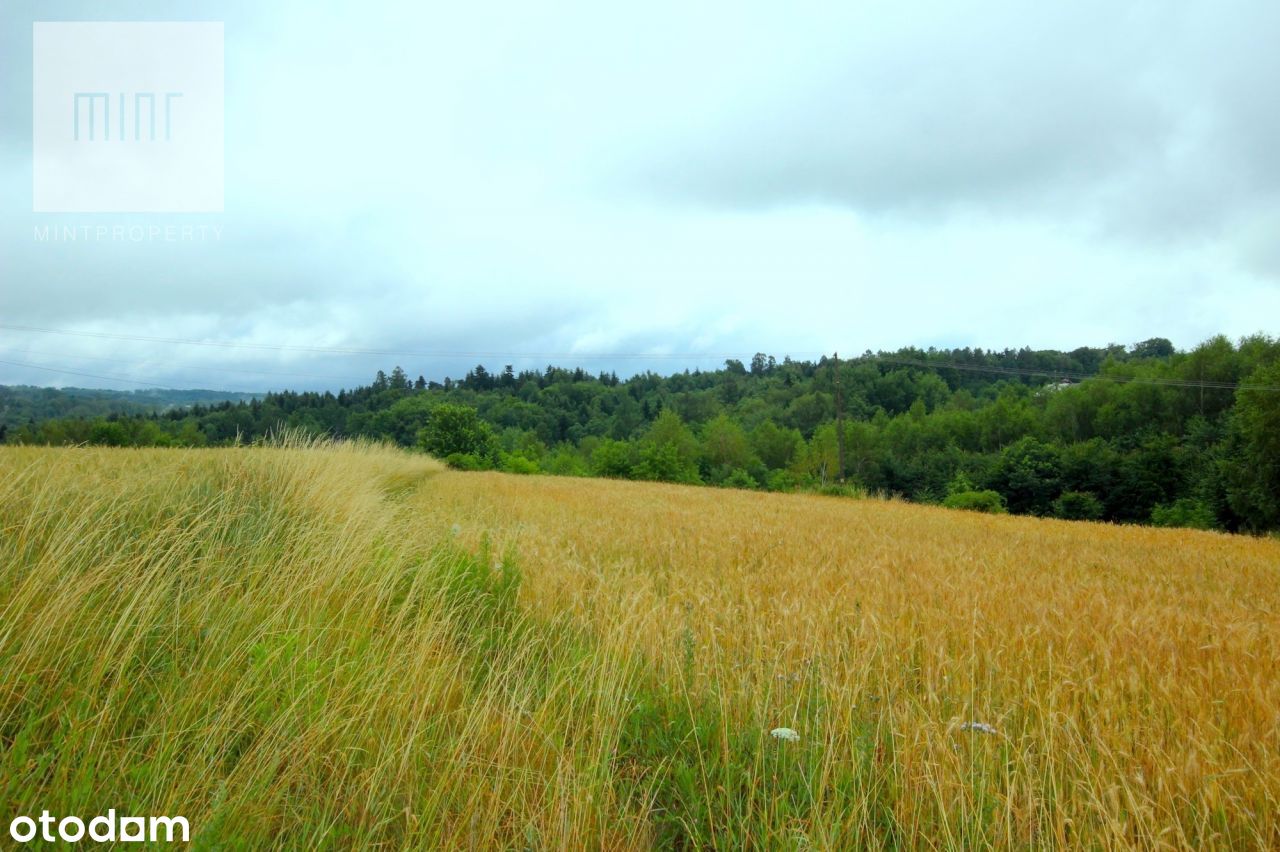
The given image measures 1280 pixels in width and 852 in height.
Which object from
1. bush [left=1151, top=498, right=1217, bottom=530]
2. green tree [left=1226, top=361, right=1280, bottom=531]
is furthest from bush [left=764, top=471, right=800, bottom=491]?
green tree [left=1226, top=361, right=1280, bottom=531]

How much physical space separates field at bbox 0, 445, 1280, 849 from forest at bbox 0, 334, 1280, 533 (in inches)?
270

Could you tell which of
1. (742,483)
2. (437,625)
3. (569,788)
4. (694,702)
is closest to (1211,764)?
(694,702)

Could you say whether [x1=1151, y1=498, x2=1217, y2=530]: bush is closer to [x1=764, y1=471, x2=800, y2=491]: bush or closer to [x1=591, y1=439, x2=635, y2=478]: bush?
[x1=764, y1=471, x2=800, y2=491]: bush

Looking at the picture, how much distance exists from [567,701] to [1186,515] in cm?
5955

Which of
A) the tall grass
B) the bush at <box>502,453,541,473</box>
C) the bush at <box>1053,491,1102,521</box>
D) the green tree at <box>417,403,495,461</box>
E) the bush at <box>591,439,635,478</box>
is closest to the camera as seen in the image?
the tall grass

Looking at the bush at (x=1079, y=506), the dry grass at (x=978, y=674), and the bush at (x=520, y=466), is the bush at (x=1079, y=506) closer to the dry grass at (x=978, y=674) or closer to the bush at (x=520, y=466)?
the bush at (x=520, y=466)

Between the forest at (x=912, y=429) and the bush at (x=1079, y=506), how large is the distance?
149 millimetres

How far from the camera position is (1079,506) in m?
49.8

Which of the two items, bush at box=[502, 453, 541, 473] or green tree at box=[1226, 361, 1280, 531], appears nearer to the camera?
green tree at box=[1226, 361, 1280, 531]

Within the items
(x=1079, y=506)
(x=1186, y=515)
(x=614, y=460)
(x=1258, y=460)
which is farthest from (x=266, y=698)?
(x=1079, y=506)

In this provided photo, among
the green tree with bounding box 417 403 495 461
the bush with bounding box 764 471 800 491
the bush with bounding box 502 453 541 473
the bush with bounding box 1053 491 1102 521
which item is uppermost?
the green tree with bounding box 417 403 495 461

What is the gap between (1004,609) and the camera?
16.5 feet

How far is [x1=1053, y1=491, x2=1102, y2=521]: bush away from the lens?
4919 cm

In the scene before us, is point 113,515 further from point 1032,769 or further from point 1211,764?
point 1211,764
